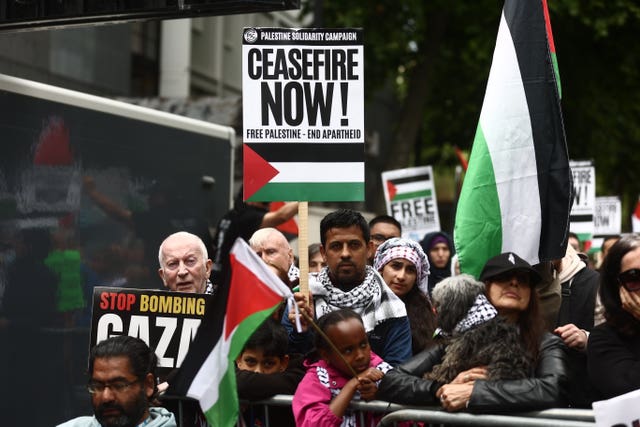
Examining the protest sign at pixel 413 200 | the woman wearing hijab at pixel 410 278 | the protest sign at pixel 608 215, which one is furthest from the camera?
the protest sign at pixel 608 215

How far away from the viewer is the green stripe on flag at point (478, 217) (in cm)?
638

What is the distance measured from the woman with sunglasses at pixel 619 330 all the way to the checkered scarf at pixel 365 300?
4.03 feet

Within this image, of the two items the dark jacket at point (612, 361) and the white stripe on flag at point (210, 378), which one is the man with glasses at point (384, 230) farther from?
the white stripe on flag at point (210, 378)

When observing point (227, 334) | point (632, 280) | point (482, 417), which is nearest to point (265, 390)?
point (227, 334)

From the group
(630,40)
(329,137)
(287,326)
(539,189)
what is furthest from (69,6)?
(630,40)

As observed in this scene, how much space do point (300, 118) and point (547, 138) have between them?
1.29 m

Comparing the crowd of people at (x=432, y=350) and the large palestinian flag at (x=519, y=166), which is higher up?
the large palestinian flag at (x=519, y=166)

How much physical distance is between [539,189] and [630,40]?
62.3 feet

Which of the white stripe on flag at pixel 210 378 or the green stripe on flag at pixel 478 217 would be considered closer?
the white stripe on flag at pixel 210 378

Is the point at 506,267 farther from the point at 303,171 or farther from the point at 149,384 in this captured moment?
the point at 149,384

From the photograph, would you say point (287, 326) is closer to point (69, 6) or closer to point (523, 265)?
point (523, 265)

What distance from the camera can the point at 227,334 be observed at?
507cm

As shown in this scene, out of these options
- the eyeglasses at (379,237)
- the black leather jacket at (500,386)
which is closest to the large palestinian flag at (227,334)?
the black leather jacket at (500,386)

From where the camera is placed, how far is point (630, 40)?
24594mm
